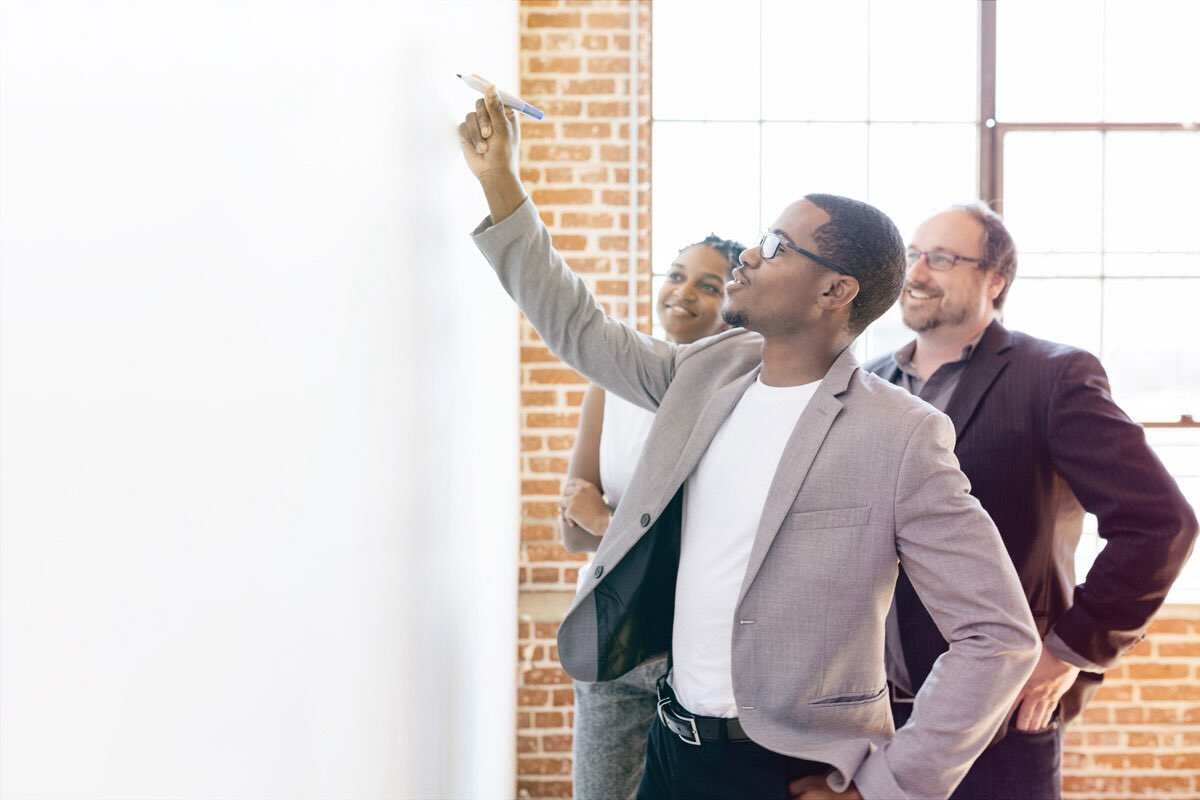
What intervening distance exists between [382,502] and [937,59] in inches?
126

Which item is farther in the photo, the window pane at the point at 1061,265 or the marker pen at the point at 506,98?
the window pane at the point at 1061,265

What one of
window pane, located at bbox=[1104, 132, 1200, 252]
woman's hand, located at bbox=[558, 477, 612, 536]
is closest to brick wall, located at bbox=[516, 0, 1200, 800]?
woman's hand, located at bbox=[558, 477, 612, 536]

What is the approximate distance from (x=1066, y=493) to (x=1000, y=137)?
2.00 metres

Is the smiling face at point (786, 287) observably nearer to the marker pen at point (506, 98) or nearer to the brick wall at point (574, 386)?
the marker pen at point (506, 98)

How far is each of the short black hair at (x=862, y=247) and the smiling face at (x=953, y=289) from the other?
575 mm

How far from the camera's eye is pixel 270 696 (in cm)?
76

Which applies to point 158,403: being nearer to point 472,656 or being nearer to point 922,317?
point 472,656

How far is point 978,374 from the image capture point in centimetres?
202

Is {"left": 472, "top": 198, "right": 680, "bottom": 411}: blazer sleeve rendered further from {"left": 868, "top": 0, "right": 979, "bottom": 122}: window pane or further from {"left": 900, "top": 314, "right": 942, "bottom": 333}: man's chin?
{"left": 868, "top": 0, "right": 979, "bottom": 122}: window pane

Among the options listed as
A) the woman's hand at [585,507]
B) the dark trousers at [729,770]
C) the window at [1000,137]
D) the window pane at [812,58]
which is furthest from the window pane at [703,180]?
the dark trousers at [729,770]

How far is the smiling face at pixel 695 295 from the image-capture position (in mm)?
2123

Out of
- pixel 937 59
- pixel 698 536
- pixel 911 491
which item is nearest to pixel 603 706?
pixel 698 536

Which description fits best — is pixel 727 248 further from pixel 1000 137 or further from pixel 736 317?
pixel 1000 137

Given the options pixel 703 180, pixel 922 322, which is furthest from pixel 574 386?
pixel 922 322
